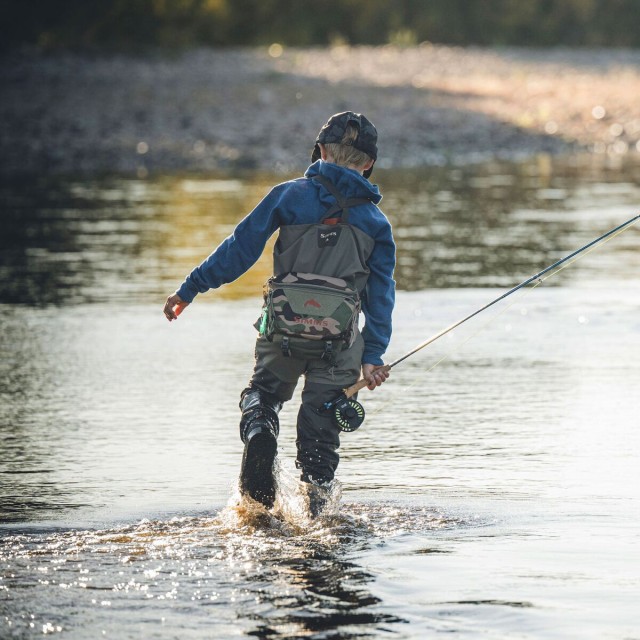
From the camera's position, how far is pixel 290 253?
5.54 m

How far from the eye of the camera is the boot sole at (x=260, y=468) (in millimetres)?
5516

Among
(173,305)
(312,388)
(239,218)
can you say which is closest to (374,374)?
(312,388)

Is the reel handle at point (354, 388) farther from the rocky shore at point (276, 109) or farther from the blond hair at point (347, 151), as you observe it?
the rocky shore at point (276, 109)

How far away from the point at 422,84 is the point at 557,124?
5464 millimetres

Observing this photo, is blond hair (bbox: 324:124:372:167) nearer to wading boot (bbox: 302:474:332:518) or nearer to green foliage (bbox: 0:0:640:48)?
wading boot (bbox: 302:474:332:518)

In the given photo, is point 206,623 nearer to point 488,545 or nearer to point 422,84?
point 488,545

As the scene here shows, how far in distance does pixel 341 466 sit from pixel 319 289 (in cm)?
135

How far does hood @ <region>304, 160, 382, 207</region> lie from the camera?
18.1ft

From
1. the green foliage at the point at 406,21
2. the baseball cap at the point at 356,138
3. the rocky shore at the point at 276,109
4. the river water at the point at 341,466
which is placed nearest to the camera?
the river water at the point at 341,466

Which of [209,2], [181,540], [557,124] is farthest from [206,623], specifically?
[209,2]

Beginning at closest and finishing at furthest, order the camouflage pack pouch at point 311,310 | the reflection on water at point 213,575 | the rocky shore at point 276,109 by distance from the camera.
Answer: the reflection on water at point 213,575, the camouflage pack pouch at point 311,310, the rocky shore at point 276,109

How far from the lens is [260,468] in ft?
18.1

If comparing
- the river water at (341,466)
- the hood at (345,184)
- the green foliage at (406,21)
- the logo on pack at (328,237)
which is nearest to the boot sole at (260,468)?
the river water at (341,466)

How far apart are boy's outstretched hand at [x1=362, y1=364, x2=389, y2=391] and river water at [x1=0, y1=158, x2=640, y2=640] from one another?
0.46 metres
